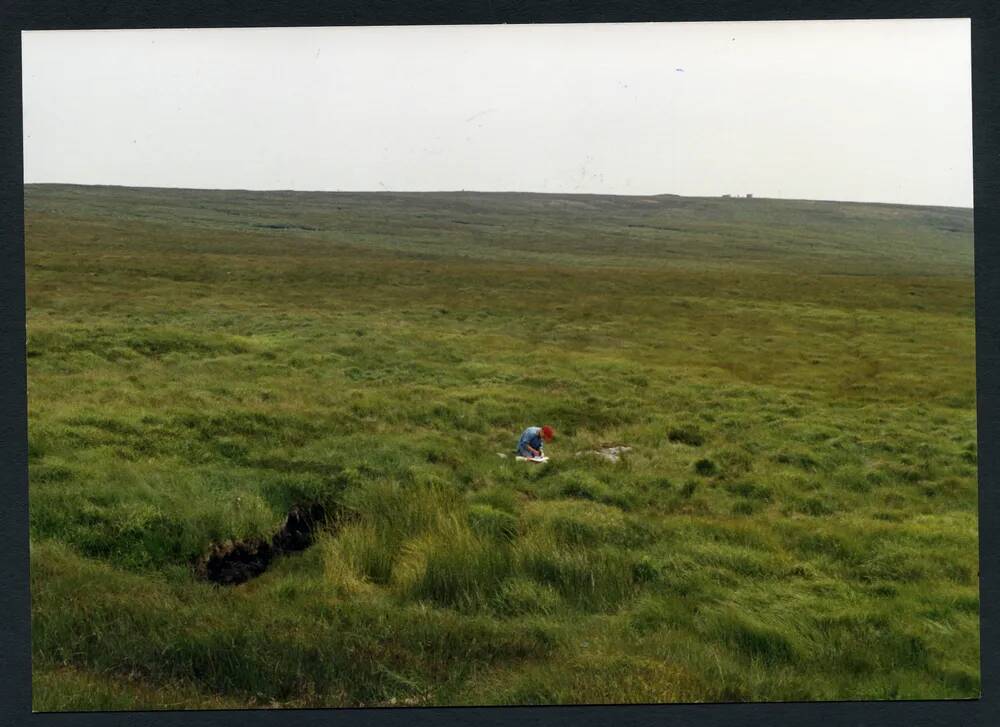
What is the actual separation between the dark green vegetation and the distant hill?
4.00 ft

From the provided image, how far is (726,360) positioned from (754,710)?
11647mm

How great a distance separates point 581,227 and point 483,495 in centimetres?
1665

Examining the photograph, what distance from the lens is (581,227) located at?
26.2 metres

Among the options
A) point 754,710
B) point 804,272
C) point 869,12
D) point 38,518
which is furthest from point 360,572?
point 804,272

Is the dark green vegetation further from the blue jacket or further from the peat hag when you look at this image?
the blue jacket

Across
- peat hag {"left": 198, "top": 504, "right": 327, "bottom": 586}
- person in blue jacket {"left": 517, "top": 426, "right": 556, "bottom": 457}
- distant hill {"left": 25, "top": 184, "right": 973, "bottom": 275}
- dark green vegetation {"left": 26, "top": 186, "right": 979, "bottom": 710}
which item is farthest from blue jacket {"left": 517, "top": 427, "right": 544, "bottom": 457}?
distant hill {"left": 25, "top": 184, "right": 973, "bottom": 275}

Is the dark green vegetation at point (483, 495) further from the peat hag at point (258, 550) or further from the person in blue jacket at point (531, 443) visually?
the person in blue jacket at point (531, 443)

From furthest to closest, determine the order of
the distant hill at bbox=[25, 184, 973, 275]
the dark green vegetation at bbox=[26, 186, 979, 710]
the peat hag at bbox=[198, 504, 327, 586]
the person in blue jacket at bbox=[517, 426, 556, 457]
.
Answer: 1. the distant hill at bbox=[25, 184, 973, 275]
2. the person in blue jacket at bbox=[517, 426, 556, 457]
3. the peat hag at bbox=[198, 504, 327, 586]
4. the dark green vegetation at bbox=[26, 186, 979, 710]

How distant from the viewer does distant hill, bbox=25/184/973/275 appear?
21359mm

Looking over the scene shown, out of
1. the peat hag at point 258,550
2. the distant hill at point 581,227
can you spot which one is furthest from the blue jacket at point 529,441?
the distant hill at point 581,227

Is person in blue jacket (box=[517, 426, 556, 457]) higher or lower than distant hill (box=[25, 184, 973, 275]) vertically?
lower

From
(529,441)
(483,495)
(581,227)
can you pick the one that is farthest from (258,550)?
(581,227)

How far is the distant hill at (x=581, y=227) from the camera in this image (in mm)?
21359

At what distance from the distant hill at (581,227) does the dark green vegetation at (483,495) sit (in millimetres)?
1219
